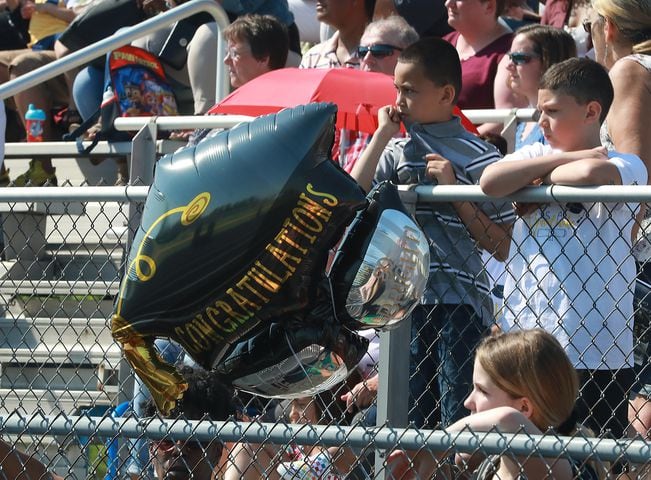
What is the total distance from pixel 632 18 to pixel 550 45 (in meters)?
0.66

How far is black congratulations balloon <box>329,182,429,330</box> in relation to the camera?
351 cm

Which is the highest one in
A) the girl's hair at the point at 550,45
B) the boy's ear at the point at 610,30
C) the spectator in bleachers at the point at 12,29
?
the boy's ear at the point at 610,30

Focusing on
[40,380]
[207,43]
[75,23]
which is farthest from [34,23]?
[40,380]

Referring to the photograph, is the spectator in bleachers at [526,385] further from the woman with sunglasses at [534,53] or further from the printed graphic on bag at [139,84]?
the printed graphic on bag at [139,84]

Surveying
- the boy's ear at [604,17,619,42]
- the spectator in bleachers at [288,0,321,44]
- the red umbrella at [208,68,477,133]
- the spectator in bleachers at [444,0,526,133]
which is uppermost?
the boy's ear at [604,17,619,42]

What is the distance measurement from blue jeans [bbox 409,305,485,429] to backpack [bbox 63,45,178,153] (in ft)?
10.1

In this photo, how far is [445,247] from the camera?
170 inches

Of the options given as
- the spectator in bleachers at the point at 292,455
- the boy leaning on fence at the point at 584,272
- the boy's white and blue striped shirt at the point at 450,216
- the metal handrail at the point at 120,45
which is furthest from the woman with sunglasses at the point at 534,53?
the metal handrail at the point at 120,45

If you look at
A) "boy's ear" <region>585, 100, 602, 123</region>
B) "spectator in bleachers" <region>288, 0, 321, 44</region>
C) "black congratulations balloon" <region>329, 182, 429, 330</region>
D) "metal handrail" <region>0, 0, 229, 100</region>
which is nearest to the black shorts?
"spectator in bleachers" <region>288, 0, 321, 44</region>

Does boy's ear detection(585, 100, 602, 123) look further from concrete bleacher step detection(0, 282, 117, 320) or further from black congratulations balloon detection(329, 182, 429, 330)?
concrete bleacher step detection(0, 282, 117, 320)

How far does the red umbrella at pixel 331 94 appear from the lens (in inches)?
213

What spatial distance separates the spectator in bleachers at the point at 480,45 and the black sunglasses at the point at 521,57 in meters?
0.57

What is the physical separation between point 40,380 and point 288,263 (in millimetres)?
3423

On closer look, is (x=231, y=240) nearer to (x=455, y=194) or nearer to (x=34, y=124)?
(x=455, y=194)
